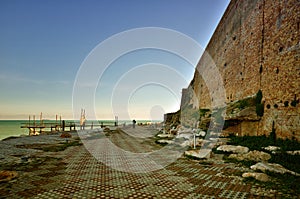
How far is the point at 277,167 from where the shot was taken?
20.0ft

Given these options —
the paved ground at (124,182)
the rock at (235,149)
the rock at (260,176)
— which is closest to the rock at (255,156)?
the rock at (235,149)

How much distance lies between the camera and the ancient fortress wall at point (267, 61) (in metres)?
9.60

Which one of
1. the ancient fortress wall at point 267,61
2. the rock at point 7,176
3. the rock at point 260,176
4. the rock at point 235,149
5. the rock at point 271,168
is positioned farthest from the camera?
the ancient fortress wall at point 267,61

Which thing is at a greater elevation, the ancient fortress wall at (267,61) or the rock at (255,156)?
the ancient fortress wall at (267,61)

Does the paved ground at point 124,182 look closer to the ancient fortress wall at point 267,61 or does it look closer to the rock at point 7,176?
the rock at point 7,176

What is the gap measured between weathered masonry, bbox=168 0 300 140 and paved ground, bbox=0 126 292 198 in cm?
491

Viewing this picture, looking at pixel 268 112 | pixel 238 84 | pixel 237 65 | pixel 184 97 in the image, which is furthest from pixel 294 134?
pixel 184 97

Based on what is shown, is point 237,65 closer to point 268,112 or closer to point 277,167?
point 268,112

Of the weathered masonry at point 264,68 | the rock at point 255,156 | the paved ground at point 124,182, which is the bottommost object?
the paved ground at point 124,182

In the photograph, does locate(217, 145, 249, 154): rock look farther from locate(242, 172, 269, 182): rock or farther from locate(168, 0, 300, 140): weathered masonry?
locate(242, 172, 269, 182): rock

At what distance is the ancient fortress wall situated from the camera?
9602 millimetres

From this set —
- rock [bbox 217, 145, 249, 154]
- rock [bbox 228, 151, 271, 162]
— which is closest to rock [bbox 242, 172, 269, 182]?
rock [bbox 228, 151, 271, 162]

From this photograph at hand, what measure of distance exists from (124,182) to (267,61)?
10.5m

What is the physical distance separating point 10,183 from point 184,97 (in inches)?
1604
